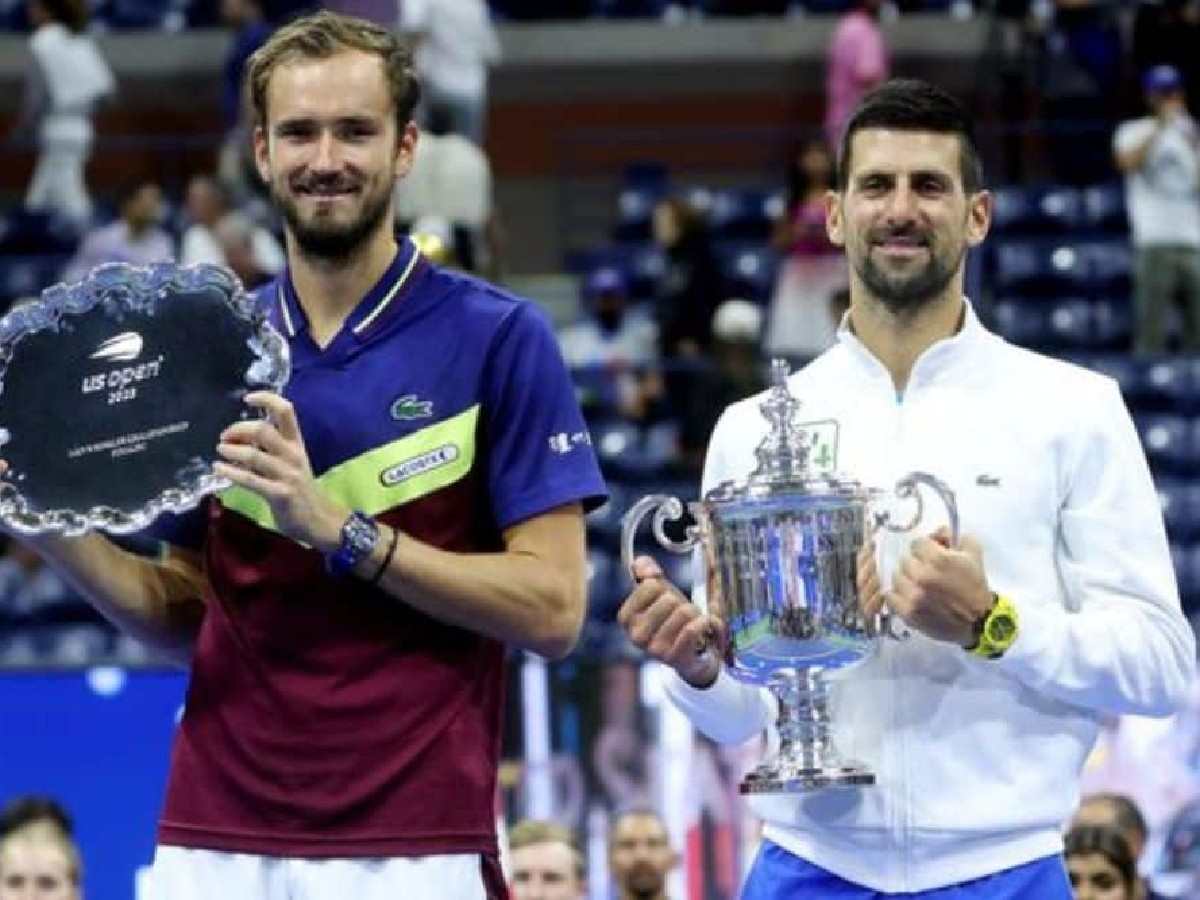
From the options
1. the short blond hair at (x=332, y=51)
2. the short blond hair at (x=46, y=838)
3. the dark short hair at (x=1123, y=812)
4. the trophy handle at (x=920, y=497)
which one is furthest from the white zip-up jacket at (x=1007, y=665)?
the short blond hair at (x=46, y=838)

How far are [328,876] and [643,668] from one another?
4.63 meters

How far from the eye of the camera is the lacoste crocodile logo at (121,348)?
455 centimetres

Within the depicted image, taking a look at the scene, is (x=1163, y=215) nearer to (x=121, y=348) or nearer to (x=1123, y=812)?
(x=1123, y=812)

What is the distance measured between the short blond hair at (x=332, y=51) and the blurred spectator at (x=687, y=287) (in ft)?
29.8

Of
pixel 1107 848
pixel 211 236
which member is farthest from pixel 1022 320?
pixel 1107 848

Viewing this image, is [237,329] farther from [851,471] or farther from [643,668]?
[643,668]

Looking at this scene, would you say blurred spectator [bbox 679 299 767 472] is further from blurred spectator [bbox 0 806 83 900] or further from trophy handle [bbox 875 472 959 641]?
trophy handle [bbox 875 472 959 641]

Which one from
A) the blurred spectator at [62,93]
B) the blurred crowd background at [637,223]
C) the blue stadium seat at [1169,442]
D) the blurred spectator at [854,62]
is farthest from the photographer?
the blurred spectator at [62,93]

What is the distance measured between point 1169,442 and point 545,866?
5.40 m

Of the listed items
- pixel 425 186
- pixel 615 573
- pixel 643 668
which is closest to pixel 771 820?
pixel 643 668

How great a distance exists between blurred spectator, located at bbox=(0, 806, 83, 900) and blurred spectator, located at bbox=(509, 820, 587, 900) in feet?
3.55

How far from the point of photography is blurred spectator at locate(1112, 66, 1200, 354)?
14.3m

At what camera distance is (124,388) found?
14.9 ft

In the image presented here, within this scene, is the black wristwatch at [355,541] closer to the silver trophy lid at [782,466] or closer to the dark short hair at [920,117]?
the silver trophy lid at [782,466]
